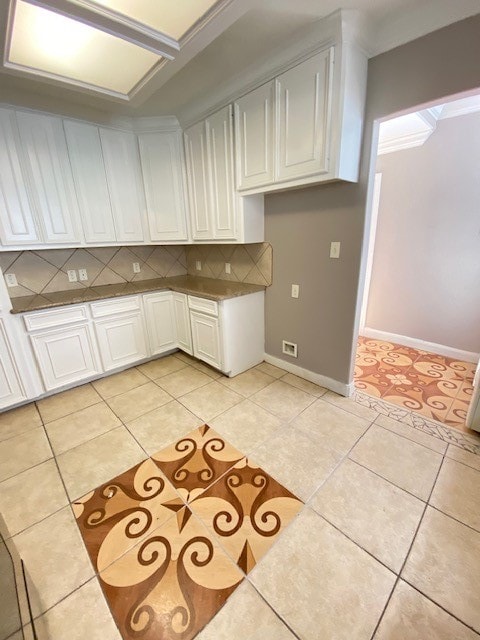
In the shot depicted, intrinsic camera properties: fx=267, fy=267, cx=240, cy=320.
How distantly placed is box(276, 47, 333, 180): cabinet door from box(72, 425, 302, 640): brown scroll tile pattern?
1.99 m

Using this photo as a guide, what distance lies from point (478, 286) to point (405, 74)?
2042mm

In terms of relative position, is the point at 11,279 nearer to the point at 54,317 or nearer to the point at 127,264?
the point at 54,317

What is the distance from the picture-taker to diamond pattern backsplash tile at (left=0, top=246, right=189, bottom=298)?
249 cm

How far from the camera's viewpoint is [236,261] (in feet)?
9.66

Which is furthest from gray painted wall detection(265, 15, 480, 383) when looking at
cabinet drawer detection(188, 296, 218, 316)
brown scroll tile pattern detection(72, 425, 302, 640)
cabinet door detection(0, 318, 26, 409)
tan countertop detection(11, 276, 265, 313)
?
cabinet door detection(0, 318, 26, 409)

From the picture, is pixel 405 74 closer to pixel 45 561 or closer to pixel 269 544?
pixel 269 544

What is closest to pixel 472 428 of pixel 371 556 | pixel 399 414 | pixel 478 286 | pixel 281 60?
pixel 399 414

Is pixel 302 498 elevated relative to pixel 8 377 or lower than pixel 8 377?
lower

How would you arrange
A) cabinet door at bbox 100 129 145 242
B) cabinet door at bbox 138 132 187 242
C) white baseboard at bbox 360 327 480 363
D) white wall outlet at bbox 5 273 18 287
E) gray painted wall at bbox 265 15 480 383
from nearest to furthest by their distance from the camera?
1. gray painted wall at bbox 265 15 480 383
2. white wall outlet at bbox 5 273 18 287
3. cabinet door at bbox 100 129 145 242
4. cabinet door at bbox 138 132 187 242
5. white baseboard at bbox 360 327 480 363

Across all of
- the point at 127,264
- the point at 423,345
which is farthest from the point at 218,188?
the point at 423,345

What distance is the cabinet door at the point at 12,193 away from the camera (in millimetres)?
2047

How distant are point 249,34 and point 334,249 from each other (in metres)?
1.42

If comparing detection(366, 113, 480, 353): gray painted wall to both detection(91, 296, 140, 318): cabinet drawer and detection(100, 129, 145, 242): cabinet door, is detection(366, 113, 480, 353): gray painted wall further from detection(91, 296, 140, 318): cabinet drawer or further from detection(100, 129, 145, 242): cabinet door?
detection(91, 296, 140, 318): cabinet drawer

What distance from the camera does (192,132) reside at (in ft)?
8.34
